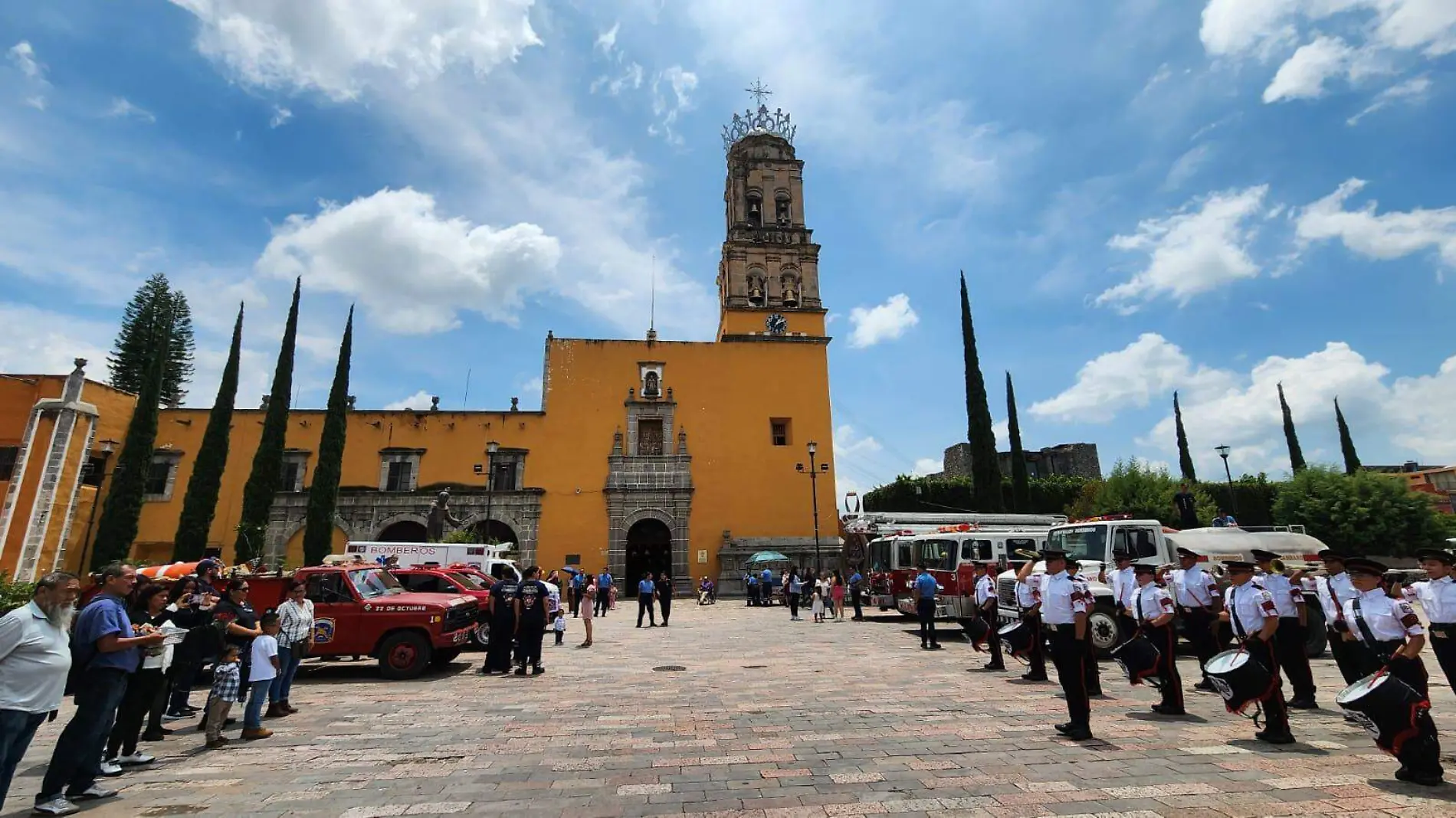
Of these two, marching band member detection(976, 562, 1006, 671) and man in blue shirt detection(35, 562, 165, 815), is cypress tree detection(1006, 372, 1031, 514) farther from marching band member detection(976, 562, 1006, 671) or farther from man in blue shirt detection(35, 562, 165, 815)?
man in blue shirt detection(35, 562, 165, 815)

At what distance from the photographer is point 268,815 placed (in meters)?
4.57

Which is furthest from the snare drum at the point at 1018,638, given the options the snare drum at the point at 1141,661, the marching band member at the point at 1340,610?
the marching band member at the point at 1340,610

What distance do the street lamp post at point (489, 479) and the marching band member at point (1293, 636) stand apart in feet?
87.1

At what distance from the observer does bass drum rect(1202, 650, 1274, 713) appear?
5.98 metres

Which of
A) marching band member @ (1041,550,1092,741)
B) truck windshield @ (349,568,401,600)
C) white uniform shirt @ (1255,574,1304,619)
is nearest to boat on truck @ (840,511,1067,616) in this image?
white uniform shirt @ (1255,574,1304,619)

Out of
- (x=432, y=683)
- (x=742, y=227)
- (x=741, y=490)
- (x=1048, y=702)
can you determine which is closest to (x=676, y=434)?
(x=741, y=490)

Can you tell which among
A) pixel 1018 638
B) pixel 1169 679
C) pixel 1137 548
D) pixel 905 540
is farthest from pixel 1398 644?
pixel 905 540

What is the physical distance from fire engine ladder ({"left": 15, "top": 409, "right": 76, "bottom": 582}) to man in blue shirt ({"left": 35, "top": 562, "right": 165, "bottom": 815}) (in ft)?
80.3

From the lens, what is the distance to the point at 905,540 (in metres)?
18.3

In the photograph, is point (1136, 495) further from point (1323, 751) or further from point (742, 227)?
point (1323, 751)

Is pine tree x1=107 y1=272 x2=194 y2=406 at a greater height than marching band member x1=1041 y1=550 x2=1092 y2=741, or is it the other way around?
pine tree x1=107 y1=272 x2=194 y2=406

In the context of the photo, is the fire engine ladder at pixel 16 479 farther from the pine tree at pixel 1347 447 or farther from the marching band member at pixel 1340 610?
the pine tree at pixel 1347 447

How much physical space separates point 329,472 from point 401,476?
3.05m

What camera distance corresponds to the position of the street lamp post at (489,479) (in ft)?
97.2
